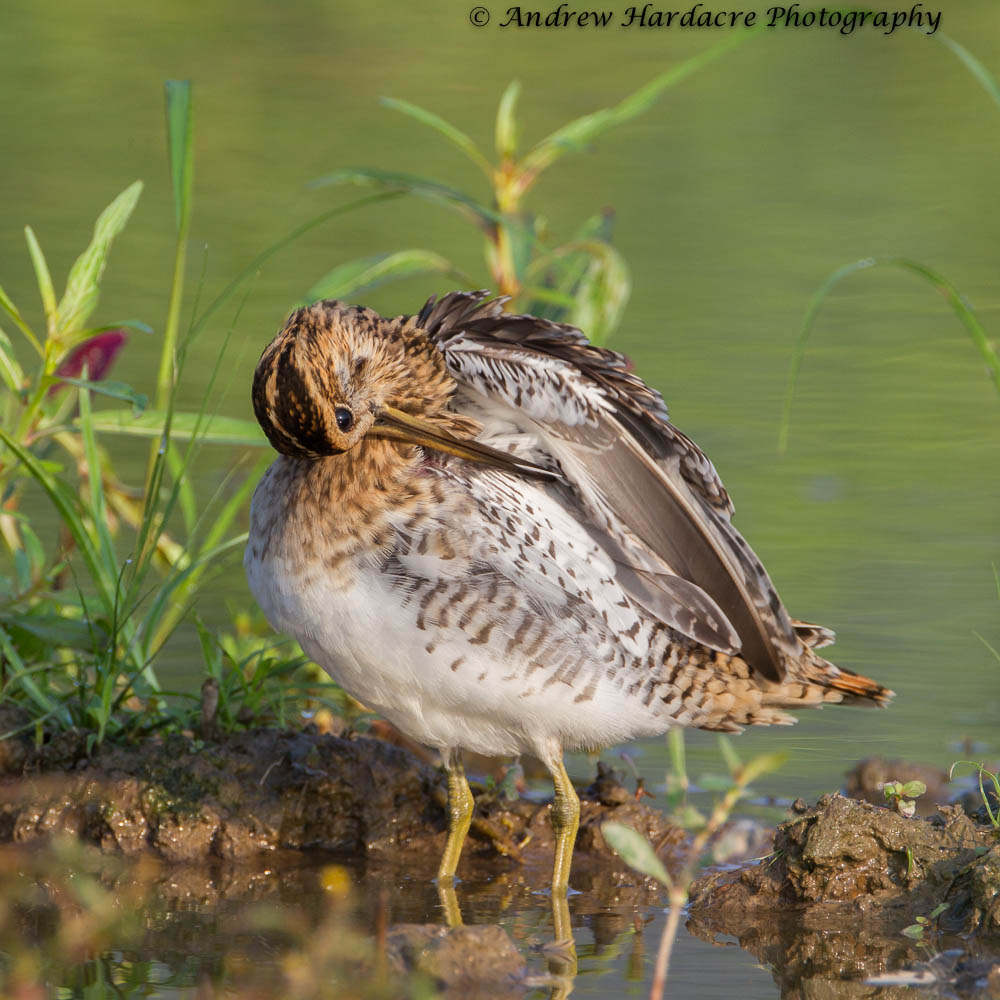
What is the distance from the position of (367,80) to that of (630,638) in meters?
10.6

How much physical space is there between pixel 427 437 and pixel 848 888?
155 centimetres

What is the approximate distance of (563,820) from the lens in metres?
4.95

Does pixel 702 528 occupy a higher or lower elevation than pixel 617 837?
higher

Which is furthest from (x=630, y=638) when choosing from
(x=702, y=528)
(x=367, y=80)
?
(x=367, y=80)

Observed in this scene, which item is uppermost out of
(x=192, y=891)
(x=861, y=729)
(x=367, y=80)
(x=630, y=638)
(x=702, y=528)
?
(x=367, y=80)

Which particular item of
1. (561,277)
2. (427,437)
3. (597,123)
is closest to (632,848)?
(427,437)

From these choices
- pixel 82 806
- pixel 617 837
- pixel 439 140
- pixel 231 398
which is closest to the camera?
pixel 617 837

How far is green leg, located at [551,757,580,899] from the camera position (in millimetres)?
4871

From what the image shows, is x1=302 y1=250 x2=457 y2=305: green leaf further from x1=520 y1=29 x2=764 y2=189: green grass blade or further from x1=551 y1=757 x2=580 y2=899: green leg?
x1=551 y1=757 x2=580 y2=899: green leg

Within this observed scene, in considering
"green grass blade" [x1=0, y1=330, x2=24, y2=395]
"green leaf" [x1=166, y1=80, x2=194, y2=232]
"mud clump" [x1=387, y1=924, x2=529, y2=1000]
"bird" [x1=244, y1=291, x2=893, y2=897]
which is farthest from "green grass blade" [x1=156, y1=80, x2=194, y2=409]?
"mud clump" [x1=387, y1=924, x2=529, y2=1000]

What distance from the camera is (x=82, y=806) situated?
504cm

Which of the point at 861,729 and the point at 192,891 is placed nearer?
the point at 192,891

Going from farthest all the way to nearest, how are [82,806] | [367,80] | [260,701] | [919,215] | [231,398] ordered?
[367,80] < [919,215] < [231,398] < [260,701] < [82,806]

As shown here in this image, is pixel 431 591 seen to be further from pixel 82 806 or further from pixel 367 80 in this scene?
pixel 367 80
